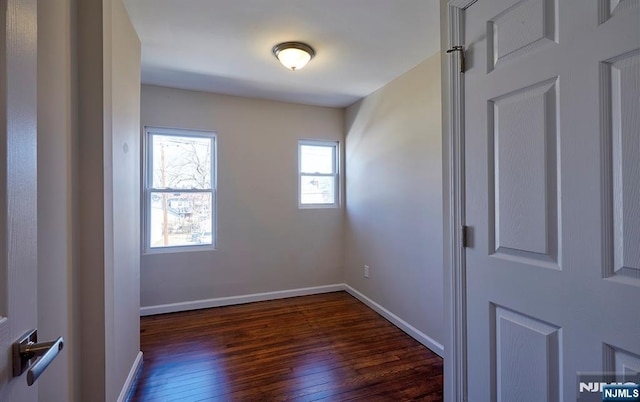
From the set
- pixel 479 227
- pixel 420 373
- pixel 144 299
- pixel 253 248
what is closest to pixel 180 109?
pixel 253 248

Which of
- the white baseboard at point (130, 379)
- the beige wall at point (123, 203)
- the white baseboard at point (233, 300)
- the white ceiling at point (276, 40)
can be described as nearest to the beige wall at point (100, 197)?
the beige wall at point (123, 203)

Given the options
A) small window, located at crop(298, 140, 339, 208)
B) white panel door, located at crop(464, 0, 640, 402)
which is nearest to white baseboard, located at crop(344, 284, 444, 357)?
Result: white panel door, located at crop(464, 0, 640, 402)

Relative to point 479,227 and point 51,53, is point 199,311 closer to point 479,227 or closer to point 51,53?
point 51,53

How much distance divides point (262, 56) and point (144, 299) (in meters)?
2.81

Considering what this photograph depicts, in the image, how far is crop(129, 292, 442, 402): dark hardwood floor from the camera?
1925 mm

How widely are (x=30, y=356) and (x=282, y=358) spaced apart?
6.41ft

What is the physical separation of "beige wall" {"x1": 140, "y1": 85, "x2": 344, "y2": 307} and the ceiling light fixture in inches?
50.5

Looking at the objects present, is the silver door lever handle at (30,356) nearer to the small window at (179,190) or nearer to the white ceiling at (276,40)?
the white ceiling at (276,40)

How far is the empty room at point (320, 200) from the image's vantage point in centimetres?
86

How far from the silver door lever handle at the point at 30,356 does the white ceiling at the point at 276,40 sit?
1940mm

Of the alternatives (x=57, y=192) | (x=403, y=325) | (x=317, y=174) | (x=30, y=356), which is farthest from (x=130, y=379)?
(x=317, y=174)

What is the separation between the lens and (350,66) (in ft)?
8.83

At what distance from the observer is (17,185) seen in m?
0.62

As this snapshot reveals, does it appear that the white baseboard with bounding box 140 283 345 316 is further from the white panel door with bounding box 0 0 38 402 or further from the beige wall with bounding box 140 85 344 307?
the white panel door with bounding box 0 0 38 402
